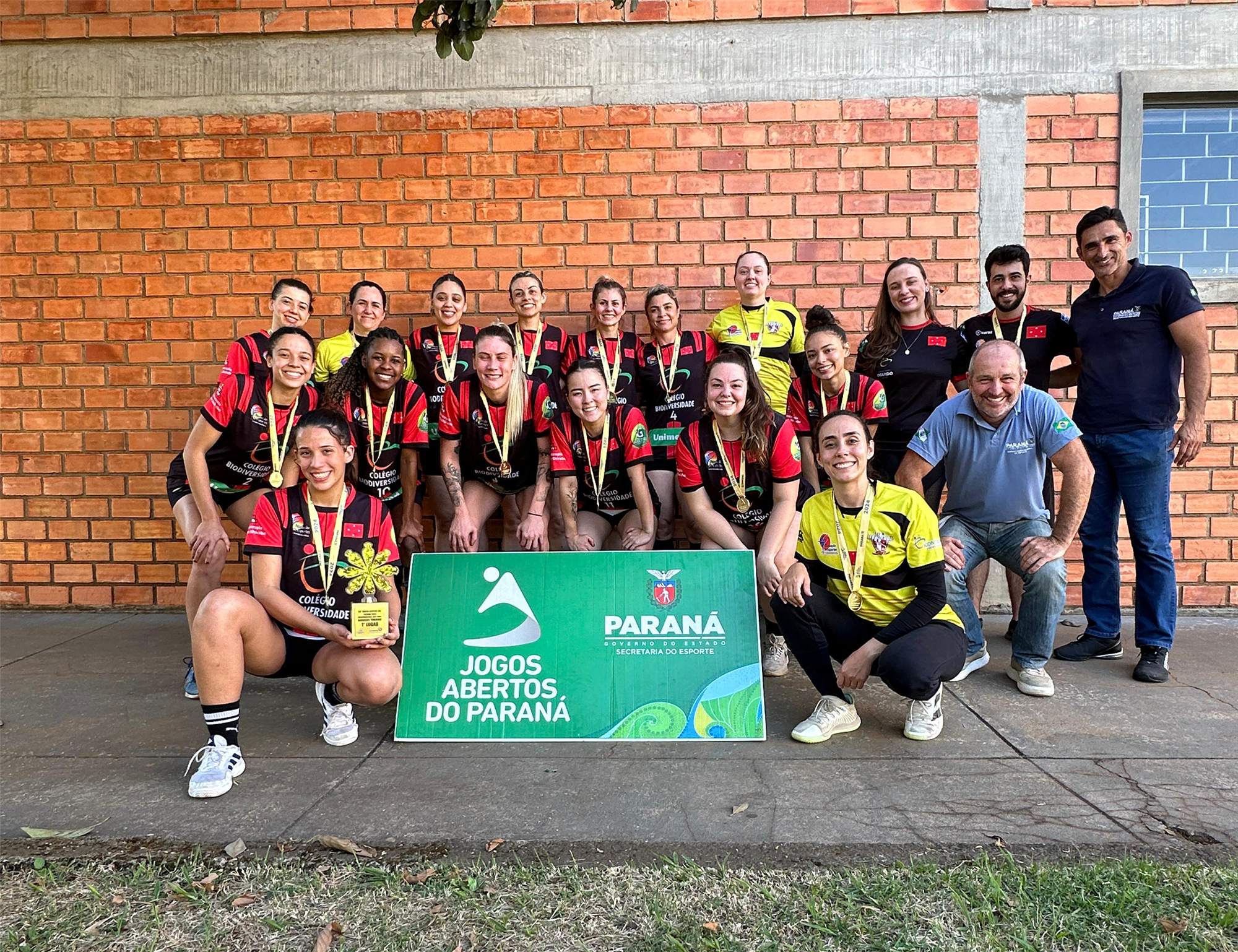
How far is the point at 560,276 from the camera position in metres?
5.34

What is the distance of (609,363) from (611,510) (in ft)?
3.09

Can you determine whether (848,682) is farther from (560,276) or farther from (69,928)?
(560,276)

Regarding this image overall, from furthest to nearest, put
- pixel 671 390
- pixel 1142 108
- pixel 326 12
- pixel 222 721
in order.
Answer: pixel 326 12 < pixel 1142 108 < pixel 671 390 < pixel 222 721

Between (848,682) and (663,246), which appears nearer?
(848,682)

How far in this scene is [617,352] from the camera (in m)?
4.85

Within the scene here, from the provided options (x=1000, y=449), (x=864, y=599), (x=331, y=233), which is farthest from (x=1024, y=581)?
(x=331, y=233)

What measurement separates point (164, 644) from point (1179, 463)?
18.8 ft

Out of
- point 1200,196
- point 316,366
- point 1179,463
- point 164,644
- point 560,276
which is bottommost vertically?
point 164,644

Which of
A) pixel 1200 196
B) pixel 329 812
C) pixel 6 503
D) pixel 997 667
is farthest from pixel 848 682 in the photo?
pixel 6 503

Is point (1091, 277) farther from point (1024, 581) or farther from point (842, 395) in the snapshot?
point (1024, 581)

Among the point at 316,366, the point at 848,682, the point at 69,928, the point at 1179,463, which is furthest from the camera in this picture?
the point at 316,366

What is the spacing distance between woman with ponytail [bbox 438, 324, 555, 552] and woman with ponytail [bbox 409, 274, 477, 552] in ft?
0.71

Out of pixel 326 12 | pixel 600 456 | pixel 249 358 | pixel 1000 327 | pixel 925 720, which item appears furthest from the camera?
pixel 326 12

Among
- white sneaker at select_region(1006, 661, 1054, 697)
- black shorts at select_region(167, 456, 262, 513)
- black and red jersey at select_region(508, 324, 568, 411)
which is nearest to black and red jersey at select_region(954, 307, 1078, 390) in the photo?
white sneaker at select_region(1006, 661, 1054, 697)
